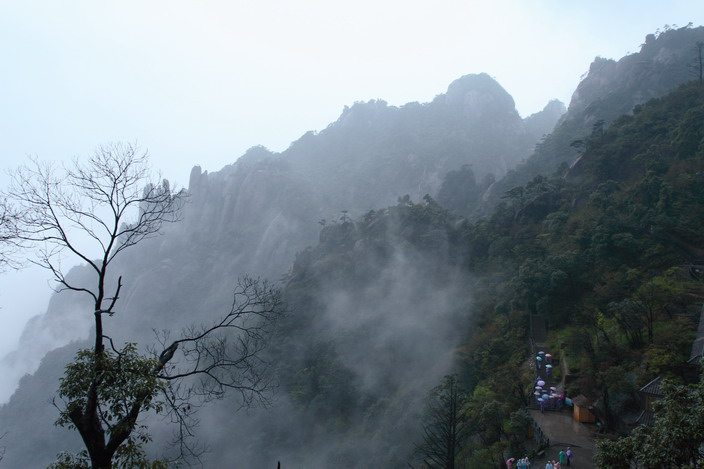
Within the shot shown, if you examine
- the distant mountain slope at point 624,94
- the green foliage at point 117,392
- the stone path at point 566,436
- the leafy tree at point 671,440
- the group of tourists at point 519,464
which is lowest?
the stone path at point 566,436

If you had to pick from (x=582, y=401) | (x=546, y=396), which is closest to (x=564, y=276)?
(x=546, y=396)

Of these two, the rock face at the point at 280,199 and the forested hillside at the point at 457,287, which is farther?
the rock face at the point at 280,199

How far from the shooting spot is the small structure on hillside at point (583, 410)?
1537cm

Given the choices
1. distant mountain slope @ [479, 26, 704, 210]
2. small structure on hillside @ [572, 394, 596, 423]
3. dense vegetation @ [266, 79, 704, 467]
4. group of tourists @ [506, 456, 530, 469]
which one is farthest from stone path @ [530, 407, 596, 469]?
distant mountain slope @ [479, 26, 704, 210]

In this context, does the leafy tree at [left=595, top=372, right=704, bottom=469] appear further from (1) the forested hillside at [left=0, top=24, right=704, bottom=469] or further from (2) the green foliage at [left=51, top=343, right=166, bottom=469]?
(1) the forested hillside at [left=0, top=24, right=704, bottom=469]

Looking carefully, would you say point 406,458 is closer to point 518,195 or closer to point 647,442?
point 647,442

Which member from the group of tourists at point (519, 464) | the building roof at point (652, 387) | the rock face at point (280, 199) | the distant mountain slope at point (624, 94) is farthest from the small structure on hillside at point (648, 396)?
the rock face at point (280, 199)

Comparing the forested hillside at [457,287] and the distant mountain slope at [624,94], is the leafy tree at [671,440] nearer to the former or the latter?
the forested hillside at [457,287]

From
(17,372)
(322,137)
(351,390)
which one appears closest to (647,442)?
(351,390)

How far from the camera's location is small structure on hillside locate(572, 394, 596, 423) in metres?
15.4

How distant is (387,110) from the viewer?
8319 cm

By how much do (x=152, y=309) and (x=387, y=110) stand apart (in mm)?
55894

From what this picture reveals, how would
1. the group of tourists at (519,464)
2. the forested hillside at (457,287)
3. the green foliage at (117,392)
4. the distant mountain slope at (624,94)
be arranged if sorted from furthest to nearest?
the distant mountain slope at (624,94)
the forested hillside at (457,287)
the group of tourists at (519,464)
the green foliage at (117,392)

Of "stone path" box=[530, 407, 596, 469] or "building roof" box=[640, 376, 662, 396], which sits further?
"building roof" box=[640, 376, 662, 396]
